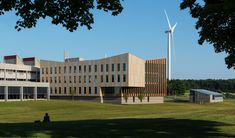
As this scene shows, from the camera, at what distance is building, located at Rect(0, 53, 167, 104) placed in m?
128

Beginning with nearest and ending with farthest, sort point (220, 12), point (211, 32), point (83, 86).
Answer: point (220, 12), point (211, 32), point (83, 86)

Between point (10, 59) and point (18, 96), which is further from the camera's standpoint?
point (10, 59)

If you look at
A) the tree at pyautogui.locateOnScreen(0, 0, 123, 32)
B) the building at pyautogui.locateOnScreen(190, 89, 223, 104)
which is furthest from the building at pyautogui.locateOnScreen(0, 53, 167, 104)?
the tree at pyautogui.locateOnScreen(0, 0, 123, 32)

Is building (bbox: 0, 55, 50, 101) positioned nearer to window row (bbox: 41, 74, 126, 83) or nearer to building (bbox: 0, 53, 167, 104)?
building (bbox: 0, 53, 167, 104)

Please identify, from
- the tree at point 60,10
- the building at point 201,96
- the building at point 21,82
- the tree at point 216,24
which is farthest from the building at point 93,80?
the tree at point 60,10

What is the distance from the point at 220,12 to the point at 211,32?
1.95m

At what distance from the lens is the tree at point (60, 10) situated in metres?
14.6

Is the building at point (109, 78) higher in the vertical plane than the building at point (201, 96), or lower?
higher

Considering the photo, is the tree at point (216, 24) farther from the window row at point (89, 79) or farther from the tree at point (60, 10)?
the window row at point (89, 79)

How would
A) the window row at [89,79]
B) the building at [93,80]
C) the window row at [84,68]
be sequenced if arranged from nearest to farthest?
the building at [93,80] < the window row at [89,79] < the window row at [84,68]

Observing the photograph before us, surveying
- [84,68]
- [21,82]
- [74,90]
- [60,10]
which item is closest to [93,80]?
[84,68]

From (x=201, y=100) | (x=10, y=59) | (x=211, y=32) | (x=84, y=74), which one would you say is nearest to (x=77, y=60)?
(x=84, y=74)

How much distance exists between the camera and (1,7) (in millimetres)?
14383

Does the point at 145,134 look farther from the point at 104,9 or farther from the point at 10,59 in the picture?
the point at 10,59
